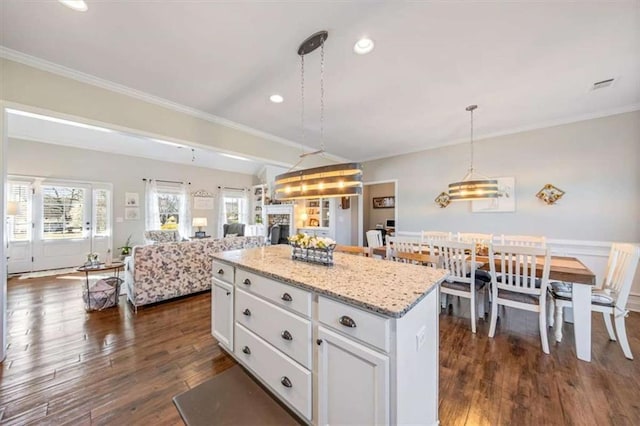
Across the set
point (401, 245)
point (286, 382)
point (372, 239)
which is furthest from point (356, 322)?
point (372, 239)

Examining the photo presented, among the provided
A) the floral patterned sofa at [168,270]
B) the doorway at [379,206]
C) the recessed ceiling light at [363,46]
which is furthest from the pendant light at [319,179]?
the doorway at [379,206]

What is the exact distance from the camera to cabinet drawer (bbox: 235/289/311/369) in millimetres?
1461

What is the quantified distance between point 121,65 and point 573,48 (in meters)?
4.31

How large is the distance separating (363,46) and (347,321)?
7.33ft

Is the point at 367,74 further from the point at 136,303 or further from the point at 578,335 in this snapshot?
the point at 136,303

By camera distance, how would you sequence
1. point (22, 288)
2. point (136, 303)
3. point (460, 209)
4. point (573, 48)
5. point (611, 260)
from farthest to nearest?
point (460, 209), point (22, 288), point (136, 303), point (611, 260), point (573, 48)

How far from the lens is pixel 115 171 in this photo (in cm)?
636

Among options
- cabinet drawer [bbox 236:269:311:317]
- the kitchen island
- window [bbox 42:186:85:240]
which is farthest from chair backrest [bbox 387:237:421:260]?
window [bbox 42:186:85:240]

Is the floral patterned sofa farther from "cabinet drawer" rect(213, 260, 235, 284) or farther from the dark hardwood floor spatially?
"cabinet drawer" rect(213, 260, 235, 284)

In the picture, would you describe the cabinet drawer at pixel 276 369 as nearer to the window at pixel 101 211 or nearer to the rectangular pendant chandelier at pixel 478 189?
the rectangular pendant chandelier at pixel 478 189

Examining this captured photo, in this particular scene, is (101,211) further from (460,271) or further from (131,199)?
(460,271)

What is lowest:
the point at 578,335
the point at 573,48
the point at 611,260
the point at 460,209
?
the point at 578,335

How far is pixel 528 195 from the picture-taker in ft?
13.7

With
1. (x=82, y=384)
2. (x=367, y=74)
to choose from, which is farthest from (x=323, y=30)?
(x=82, y=384)
